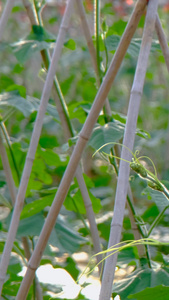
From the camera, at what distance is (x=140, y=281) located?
2.15ft

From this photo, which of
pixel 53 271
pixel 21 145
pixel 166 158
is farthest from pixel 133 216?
pixel 166 158

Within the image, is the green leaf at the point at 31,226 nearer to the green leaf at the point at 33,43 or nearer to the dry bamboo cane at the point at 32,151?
the dry bamboo cane at the point at 32,151

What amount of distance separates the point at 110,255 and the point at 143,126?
6.08ft

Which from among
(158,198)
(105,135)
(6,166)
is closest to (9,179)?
(6,166)

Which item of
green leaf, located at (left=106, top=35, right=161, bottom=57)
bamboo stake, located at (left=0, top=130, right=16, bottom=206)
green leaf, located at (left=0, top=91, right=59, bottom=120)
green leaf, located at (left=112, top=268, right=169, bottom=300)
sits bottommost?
green leaf, located at (left=112, top=268, right=169, bottom=300)

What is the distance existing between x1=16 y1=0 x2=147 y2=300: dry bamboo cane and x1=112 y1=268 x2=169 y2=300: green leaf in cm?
13

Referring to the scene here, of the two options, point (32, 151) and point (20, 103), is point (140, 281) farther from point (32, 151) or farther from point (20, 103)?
point (20, 103)

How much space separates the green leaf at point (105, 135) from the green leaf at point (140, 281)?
0.20m

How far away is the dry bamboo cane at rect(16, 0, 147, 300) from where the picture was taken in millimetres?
584

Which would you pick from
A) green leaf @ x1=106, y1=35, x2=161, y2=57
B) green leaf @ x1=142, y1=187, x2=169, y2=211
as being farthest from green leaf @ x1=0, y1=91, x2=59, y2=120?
green leaf @ x1=142, y1=187, x2=169, y2=211

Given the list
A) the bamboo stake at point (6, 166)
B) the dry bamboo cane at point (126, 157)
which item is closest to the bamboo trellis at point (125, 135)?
the dry bamboo cane at point (126, 157)

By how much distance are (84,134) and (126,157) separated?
10 centimetres

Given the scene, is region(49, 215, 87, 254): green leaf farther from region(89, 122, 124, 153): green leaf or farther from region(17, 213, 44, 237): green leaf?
region(89, 122, 124, 153): green leaf

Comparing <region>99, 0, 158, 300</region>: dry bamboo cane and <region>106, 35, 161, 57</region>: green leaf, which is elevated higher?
<region>106, 35, 161, 57</region>: green leaf
